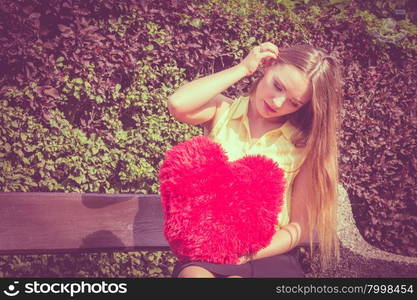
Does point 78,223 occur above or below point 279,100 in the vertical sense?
below

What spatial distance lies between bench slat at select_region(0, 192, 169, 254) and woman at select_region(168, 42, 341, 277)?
63 cm

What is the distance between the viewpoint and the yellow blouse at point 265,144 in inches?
74.4

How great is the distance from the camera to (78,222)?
222cm

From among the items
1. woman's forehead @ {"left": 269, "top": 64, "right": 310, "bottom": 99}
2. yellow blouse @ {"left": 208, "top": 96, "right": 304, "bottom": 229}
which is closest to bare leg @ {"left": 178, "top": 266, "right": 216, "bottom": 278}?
yellow blouse @ {"left": 208, "top": 96, "right": 304, "bottom": 229}

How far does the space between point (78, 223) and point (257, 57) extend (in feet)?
4.21

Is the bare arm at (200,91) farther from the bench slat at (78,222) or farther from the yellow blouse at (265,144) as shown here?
the bench slat at (78,222)

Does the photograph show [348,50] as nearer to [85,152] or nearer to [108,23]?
[108,23]

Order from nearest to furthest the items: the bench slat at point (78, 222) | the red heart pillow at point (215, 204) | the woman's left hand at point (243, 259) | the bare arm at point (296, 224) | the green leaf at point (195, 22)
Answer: the red heart pillow at point (215, 204)
the woman's left hand at point (243, 259)
the bare arm at point (296, 224)
the bench slat at point (78, 222)
the green leaf at point (195, 22)

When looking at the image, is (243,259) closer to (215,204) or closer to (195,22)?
(215,204)

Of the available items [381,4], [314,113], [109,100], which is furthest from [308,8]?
[314,113]

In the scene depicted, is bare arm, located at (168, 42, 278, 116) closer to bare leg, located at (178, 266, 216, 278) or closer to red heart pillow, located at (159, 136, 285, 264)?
red heart pillow, located at (159, 136, 285, 264)

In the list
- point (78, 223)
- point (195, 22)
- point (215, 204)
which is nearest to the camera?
point (215, 204)

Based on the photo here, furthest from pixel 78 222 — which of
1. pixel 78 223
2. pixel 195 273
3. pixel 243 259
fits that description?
pixel 243 259

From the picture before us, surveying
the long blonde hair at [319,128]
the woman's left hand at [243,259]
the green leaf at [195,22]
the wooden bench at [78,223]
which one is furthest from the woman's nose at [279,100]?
the green leaf at [195,22]
